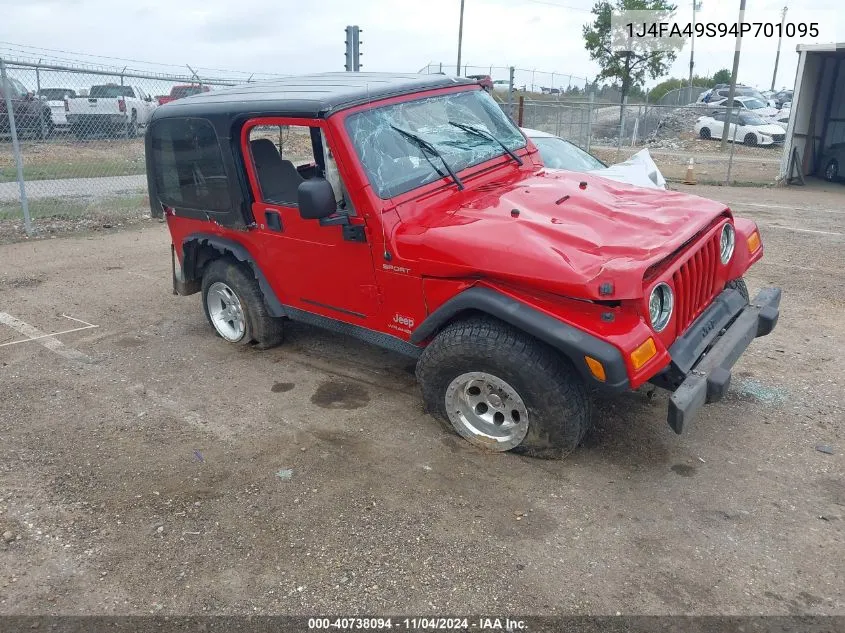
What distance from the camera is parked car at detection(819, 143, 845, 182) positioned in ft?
49.8

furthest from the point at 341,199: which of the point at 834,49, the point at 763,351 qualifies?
the point at 834,49

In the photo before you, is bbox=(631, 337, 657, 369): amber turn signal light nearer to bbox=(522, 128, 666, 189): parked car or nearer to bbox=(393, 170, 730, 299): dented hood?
bbox=(393, 170, 730, 299): dented hood

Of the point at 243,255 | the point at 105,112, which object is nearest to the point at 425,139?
the point at 243,255

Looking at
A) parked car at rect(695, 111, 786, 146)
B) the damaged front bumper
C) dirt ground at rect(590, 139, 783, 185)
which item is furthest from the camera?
parked car at rect(695, 111, 786, 146)

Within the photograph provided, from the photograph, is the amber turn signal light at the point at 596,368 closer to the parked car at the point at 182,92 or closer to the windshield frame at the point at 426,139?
the windshield frame at the point at 426,139

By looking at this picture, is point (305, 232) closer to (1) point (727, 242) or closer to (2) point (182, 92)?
(1) point (727, 242)

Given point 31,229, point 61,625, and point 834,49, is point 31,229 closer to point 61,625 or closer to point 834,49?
point 61,625

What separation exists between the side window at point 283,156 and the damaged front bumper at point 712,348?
2.36 m

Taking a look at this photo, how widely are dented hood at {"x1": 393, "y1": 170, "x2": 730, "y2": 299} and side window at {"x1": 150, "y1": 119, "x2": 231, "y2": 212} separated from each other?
1611 millimetres

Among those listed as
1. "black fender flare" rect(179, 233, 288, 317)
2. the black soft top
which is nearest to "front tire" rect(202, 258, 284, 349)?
"black fender flare" rect(179, 233, 288, 317)

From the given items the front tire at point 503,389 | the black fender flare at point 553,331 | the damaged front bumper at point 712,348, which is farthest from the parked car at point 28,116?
the damaged front bumper at point 712,348

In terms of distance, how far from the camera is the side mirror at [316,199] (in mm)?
3678

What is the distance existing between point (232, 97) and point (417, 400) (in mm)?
2529

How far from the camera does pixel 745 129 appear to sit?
24500mm
